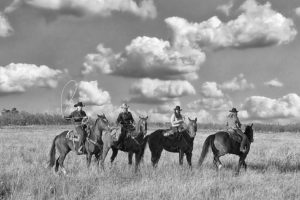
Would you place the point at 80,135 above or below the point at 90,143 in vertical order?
above

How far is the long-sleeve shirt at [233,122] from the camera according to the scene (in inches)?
626

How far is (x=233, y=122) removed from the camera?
628 inches

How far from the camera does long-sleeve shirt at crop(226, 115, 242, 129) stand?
15898mm

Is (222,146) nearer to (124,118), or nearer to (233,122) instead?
(233,122)

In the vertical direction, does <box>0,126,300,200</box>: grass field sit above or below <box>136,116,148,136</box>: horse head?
below

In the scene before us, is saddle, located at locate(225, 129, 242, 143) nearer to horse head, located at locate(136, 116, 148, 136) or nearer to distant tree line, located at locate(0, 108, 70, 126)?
horse head, located at locate(136, 116, 148, 136)

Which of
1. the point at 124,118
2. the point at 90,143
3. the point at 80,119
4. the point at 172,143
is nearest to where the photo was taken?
the point at 90,143

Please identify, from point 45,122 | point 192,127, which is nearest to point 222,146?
point 192,127

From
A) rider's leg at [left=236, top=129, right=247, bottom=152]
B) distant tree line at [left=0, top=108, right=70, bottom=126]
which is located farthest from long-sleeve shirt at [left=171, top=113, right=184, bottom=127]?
distant tree line at [left=0, top=108, right=70, bottom=126]

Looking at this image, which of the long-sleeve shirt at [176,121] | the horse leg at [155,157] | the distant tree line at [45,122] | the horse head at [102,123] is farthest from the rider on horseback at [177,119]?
the distant tree line at [45,122]

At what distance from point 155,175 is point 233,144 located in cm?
449

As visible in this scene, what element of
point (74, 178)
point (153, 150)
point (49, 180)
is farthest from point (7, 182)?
point (153, 150)

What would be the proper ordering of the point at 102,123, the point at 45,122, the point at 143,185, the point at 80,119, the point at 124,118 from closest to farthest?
the point at 143,185 → the point at 102,123 → the point at 80,119 → the point at 124,118 → the point at 45,122

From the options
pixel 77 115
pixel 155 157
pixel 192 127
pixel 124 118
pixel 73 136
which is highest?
pixel 77 115
